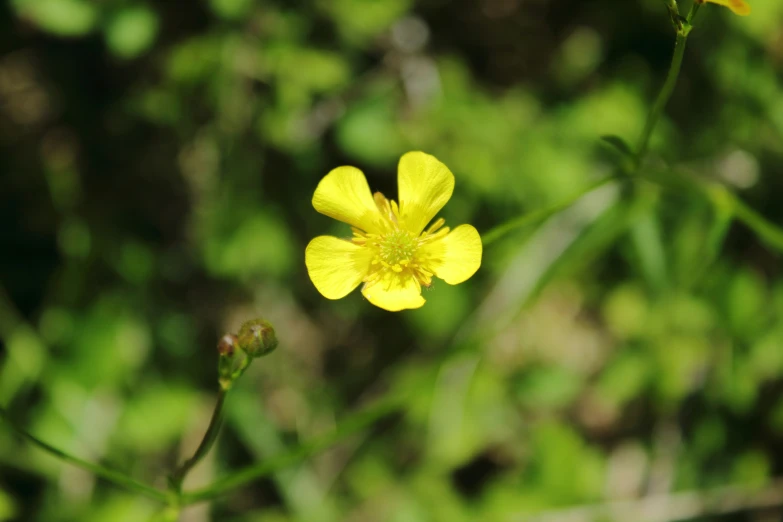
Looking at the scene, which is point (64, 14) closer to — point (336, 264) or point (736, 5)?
point (336, 264)

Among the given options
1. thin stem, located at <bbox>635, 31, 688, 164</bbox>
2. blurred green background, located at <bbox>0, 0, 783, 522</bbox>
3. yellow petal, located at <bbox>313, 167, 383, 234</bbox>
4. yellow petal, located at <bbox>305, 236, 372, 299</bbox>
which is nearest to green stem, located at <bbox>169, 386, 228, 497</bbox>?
yellow petal, located at <bbox>305, 236, 372, 299</bbox>

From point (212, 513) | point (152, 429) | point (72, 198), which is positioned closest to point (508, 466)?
point (212, 513)

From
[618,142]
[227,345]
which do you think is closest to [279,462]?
[227,345]

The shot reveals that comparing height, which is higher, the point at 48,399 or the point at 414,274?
the point at 48,399

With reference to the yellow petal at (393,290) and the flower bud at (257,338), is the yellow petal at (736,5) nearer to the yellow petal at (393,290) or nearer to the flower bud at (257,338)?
the yellow petal at (393,290)

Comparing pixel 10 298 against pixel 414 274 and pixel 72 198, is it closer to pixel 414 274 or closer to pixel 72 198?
pixel 72 198

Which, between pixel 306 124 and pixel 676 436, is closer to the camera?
pixel 306 124

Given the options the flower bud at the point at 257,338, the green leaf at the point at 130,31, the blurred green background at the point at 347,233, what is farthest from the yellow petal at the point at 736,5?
the green leaf at the point at 130,31
